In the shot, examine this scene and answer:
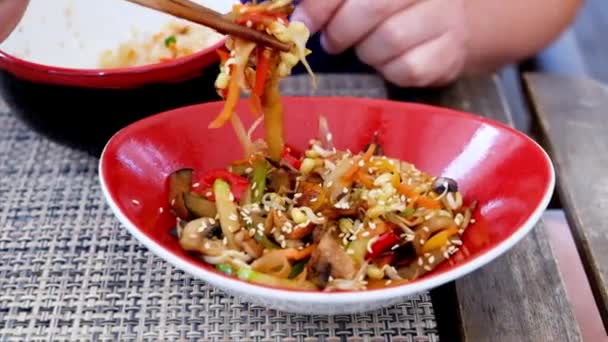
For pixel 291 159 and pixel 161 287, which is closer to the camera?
pixel 161 287

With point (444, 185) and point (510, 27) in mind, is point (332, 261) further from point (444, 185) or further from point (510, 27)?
point (510, 27)

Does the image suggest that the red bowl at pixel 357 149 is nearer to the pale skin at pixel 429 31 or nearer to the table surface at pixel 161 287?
the table surface at pixel 161 287

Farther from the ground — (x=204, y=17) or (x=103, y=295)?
(x=204, y=17)

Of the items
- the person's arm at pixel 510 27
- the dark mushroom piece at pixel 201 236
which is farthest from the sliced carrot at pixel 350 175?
the person's arm at pixel 510 27

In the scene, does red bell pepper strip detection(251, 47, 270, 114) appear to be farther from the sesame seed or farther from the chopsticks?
the sesame seed

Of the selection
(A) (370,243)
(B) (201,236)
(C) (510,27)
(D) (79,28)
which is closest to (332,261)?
(A) (370,243)

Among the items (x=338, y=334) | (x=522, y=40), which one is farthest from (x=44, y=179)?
(x=522, y=40)

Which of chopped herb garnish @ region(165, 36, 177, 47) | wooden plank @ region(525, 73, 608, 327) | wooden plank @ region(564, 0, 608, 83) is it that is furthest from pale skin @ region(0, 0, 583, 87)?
wooden plank @ region(564, 0, 608, 83)

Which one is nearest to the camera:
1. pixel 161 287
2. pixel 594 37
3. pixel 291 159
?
pixel 161 287
